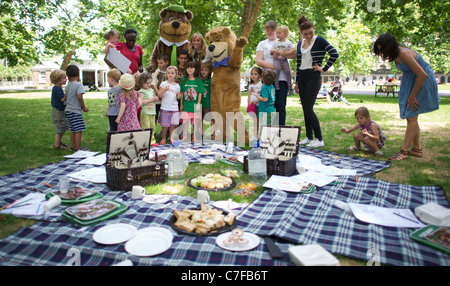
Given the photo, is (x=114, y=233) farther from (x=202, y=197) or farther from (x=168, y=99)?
(x=168, y=99)

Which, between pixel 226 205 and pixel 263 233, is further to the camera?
pixel 226 205

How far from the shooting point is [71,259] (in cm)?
219

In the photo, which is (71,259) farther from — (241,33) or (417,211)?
(241,33)

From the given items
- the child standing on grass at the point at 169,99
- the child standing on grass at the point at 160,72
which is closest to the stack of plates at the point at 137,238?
the child standing on grass at the point at 169,99

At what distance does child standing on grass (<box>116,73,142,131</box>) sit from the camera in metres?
5.29

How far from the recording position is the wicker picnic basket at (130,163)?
12.0 ft

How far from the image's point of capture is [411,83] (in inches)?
188

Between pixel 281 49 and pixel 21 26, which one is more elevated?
pixel 21 26

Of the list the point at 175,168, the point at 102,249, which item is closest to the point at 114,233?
the point at 102,249

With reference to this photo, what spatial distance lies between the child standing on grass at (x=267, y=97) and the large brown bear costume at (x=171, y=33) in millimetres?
2011

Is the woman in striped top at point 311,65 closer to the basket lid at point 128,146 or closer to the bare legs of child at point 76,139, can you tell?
the basket lid at point 128,146

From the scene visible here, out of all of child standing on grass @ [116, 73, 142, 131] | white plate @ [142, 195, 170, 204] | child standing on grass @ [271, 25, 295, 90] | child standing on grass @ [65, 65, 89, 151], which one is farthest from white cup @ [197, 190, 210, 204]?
child standing on grass @ [271, 25, 295, 90]

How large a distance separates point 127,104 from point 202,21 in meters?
6.90
